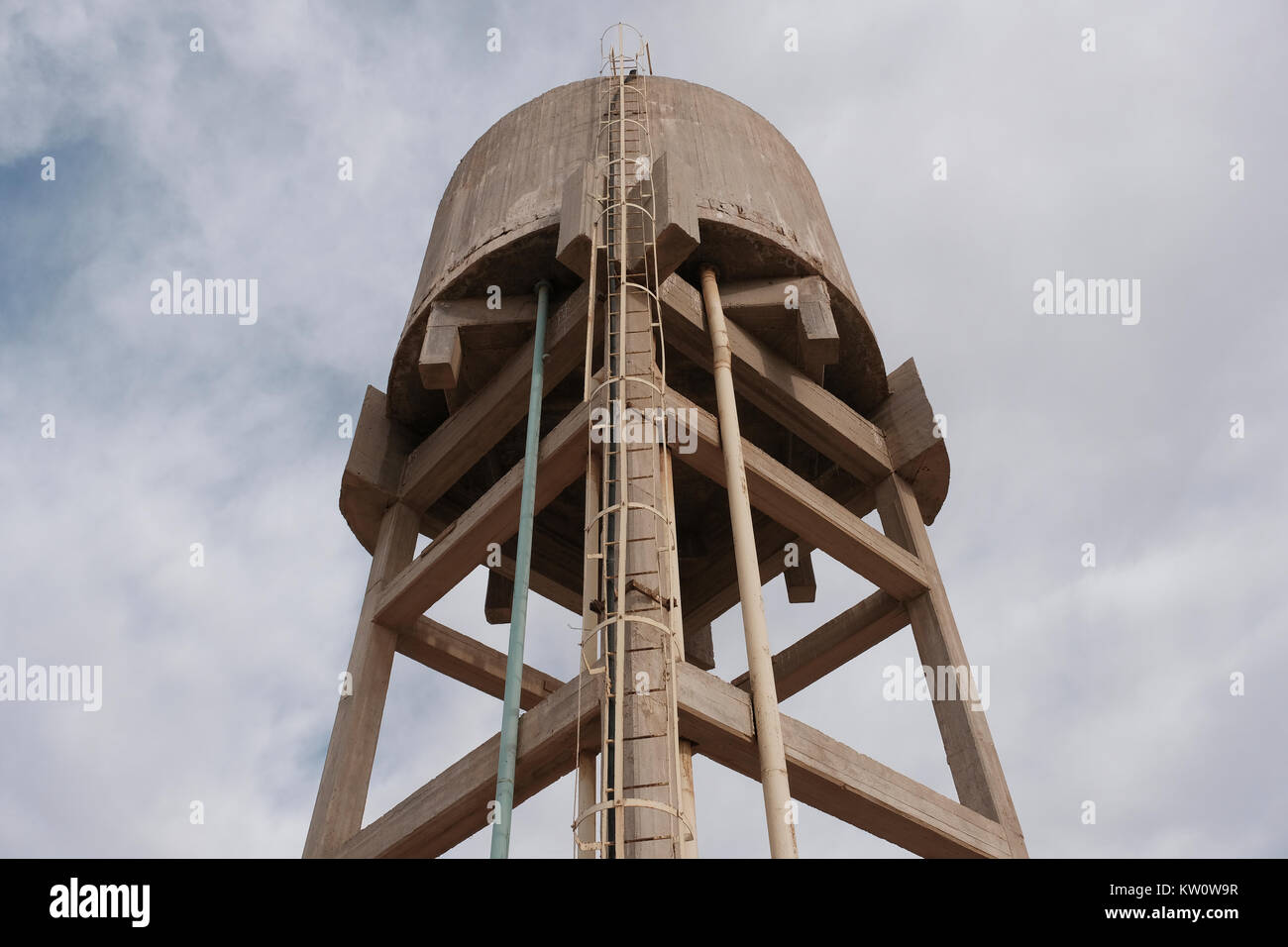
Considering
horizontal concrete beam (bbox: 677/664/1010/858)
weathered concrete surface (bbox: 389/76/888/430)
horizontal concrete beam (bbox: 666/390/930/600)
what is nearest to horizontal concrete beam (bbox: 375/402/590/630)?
horizontal concrete beam (bbox: 666/390/930/600)

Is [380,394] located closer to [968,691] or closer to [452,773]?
[452,773]

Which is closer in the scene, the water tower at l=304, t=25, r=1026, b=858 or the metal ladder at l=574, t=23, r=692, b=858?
the metal ladder at l=574, t=23, r=692, b=858

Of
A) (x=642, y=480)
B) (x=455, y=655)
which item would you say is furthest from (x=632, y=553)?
(x=455, y=655)

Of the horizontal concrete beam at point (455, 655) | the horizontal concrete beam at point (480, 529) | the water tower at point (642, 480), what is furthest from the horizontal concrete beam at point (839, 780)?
the horizontal concrete beam at point (455, 655)

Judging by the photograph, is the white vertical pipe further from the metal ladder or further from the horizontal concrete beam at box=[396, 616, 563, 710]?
the horizontal concrete beam at box=[396, 616, 563, 710]

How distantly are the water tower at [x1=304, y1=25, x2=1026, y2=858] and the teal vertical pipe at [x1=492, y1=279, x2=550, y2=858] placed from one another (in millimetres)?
23

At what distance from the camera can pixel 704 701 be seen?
7.42 metres

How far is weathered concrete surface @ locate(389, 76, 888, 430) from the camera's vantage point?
35.5ft

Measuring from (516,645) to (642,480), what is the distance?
1401 mm

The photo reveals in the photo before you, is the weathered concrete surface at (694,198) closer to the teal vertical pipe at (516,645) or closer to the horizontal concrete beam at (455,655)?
the teal vertical pipe at (516,645)

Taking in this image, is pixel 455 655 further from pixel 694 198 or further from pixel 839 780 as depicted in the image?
pixel 694 198

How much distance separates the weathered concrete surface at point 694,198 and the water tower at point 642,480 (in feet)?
0.09

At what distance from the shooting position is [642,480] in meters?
8.39
